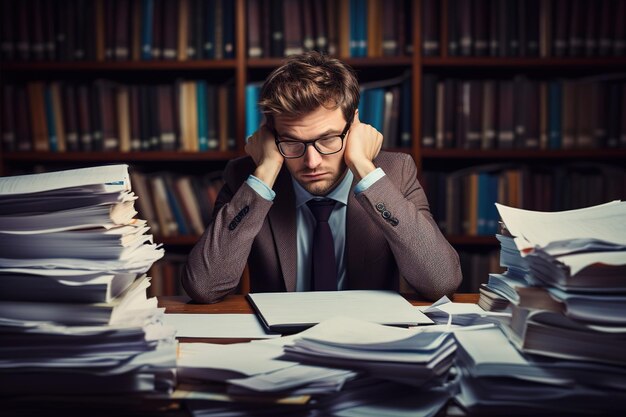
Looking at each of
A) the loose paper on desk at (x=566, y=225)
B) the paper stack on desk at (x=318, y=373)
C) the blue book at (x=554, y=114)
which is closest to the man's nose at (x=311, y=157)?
the loose paper on desk at (x=566, y=225)

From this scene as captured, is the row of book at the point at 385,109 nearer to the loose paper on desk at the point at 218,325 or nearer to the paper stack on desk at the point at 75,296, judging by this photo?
the loose paper on desk at the point at 218,325

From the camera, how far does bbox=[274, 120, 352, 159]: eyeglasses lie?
152 centimetres

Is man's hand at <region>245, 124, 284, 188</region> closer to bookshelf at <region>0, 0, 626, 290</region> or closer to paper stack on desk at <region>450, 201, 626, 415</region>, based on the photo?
paper stack on desk at <region>450, 201, 626, 415</region>

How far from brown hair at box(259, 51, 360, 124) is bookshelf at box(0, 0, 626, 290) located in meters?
0.87

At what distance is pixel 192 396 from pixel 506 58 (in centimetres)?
224

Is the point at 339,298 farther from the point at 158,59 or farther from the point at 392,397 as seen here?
the point at 158,59

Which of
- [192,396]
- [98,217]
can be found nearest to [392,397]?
[192,396]

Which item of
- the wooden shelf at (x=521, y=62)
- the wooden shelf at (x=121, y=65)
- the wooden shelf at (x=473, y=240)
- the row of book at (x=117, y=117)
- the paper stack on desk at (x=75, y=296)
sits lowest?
the wooden shelf at (x=473, y=240)

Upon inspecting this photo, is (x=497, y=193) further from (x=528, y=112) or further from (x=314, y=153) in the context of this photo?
(x=314, y=153)

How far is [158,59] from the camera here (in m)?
2.63

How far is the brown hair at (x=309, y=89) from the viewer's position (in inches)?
59.6

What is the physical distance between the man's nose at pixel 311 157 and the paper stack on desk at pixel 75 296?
740 millimetres

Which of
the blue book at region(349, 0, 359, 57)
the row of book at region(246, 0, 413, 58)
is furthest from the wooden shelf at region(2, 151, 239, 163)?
the blue book at region(349, 0, 359, 57)

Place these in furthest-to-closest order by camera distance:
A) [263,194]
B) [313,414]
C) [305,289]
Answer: [305,289] < [263,194] < [313,414]
